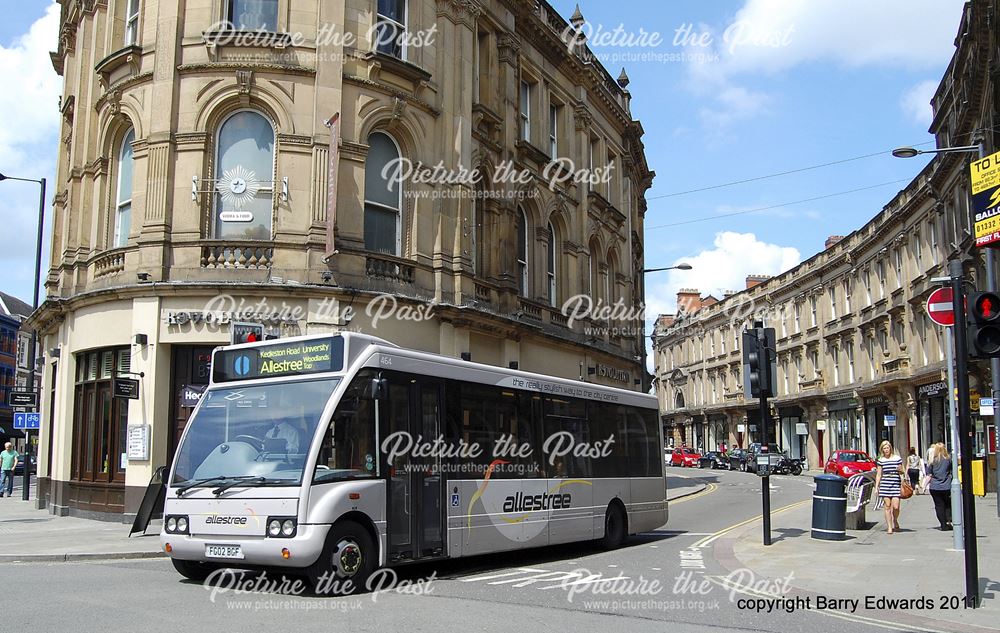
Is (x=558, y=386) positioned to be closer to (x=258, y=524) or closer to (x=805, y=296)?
(x=258, y=524)

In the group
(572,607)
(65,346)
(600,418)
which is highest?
(65,346)

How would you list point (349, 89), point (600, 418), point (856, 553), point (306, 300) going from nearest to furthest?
point (856, 553), point (600, 418), point (306, 300), point (349, 89)

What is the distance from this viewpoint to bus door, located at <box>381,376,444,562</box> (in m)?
11.2

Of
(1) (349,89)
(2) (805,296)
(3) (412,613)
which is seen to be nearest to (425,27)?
(1) (349,89)

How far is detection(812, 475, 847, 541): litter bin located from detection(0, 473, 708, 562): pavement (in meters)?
11.2

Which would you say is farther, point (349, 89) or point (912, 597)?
point (349, 89)

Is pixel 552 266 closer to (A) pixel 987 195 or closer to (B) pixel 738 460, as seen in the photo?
(A) pixel 987 195

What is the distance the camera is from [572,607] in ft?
32.7

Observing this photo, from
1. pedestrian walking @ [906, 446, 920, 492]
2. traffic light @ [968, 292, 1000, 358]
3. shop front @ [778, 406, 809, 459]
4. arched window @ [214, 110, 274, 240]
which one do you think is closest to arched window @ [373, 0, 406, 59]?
arched window @ [214, 110, 274, 240]

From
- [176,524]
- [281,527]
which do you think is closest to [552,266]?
[176,524]

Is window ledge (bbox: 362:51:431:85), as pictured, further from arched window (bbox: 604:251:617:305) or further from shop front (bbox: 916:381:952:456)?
shop front (bbox: 916:381:952:456)

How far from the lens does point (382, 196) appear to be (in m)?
22.0

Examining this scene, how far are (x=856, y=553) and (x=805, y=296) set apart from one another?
50.6 metres

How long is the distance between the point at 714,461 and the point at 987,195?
54.3 meters
